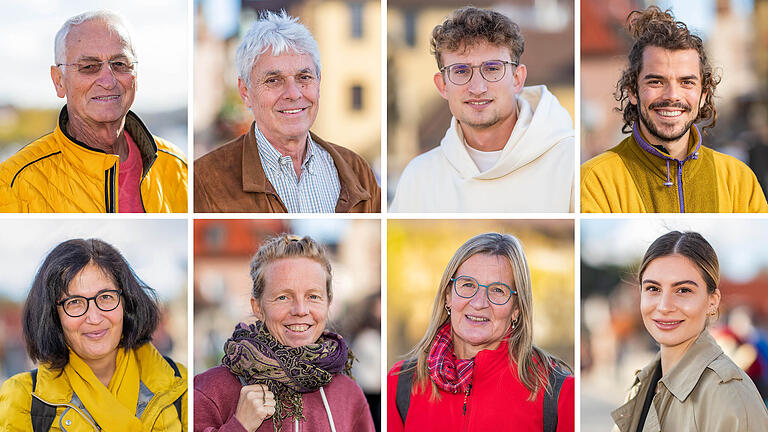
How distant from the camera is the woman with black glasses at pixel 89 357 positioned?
14.4 ft

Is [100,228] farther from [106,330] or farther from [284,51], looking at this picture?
[284,51]

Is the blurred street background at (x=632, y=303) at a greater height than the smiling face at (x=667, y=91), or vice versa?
the smiling face at (x=667, y=91)

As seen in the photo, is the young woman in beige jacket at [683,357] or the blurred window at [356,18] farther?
the blurred window at [356,18]

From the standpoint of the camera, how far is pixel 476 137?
4.48 m

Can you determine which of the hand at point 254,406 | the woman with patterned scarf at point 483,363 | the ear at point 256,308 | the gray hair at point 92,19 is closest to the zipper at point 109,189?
the gray hair at point 92,19

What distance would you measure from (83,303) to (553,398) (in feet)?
7.00

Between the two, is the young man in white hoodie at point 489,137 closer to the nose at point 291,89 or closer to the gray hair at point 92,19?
the nose at point 291,89

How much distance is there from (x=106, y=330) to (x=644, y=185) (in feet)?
8.15

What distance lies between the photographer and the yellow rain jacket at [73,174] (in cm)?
439

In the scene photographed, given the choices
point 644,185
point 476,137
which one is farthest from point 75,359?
point 644,185

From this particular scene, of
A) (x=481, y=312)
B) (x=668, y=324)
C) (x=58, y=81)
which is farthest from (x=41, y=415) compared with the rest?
(x=668, y=324)

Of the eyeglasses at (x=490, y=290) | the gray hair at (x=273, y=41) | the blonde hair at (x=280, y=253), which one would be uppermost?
the gray hair at (x=273, y=41)

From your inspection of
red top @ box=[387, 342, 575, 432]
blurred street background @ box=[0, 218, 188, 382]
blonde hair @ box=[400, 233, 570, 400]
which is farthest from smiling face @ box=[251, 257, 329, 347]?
red top @ box=[387, 342, 575, 432]

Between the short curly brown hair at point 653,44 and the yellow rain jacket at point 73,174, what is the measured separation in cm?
203
